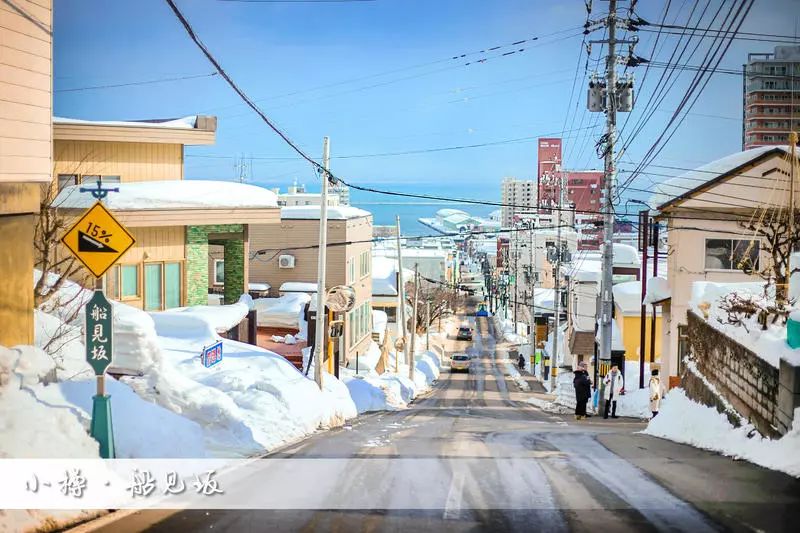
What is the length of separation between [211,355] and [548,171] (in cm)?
7732

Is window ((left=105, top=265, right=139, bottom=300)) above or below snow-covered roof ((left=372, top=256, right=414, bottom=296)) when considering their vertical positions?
above

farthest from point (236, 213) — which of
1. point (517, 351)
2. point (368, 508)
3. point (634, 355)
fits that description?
point (517, 351)

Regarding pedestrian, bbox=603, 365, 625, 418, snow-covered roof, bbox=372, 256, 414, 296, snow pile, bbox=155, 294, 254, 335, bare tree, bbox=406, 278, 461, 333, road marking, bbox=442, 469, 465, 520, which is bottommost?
bare tree, bbox=406, 278, 461, 333

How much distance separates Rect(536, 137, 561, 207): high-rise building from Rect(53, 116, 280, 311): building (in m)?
54.9

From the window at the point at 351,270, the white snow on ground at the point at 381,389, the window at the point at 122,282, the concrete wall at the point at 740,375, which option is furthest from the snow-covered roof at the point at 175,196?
the window at the point at 351,270

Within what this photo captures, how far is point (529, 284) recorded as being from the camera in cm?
9025

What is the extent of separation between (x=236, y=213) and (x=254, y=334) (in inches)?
154

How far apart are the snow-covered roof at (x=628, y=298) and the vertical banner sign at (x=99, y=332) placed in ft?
108

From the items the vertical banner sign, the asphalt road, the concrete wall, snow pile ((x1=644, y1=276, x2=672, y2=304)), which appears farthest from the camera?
snow pile ((x1=644, y1=276, x2=672, y2=304))

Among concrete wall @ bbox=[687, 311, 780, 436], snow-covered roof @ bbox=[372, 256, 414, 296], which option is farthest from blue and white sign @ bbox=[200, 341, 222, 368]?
snow-covered roof @ bbox=[372, 256, 414, 296]

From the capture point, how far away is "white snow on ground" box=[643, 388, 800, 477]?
9867mm

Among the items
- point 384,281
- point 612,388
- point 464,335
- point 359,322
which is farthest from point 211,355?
point 464,335

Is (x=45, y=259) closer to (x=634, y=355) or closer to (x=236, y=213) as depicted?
(x=236, y=213)

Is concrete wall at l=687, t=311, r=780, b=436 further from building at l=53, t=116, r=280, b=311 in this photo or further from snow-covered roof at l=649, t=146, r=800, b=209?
building at l=53, t=116, r=280, b=311
